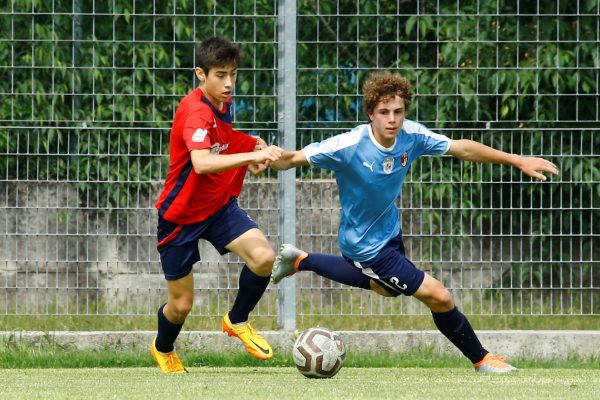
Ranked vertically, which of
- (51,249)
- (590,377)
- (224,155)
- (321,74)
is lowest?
(590,377)

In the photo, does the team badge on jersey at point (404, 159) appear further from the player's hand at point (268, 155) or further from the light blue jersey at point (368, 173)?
the player's hand at point (268, 155)

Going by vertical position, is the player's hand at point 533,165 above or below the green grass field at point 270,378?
above

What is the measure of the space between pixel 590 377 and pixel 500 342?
1649mm

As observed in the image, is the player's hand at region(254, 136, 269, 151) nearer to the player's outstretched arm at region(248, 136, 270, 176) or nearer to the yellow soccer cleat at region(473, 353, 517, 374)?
the player's outstretched arm at region(248, 136, 270, 176)

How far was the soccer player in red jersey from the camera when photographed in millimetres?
7438

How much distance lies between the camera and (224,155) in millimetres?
7082

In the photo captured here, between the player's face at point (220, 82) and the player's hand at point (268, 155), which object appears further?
the player's face at point (220, 82)

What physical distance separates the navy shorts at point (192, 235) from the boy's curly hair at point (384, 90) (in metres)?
0.93

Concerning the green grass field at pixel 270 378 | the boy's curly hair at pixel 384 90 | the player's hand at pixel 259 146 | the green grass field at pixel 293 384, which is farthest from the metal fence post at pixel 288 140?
the boy's curly hair at pixel 384 90

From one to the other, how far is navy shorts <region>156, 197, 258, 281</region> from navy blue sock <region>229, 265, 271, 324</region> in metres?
0.20

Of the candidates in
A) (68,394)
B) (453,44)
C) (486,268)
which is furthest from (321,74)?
(68,394)

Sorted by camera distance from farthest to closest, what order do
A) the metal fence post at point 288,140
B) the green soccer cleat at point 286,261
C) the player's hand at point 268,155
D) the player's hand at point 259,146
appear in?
the metal fence post at point 288,140
the green soccer cleat at point 286,261
the player's hand at point 259,146
the player's hand at point 268,155

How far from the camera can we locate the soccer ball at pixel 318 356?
7055 mm

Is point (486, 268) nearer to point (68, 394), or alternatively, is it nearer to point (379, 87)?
point (379, 87)
